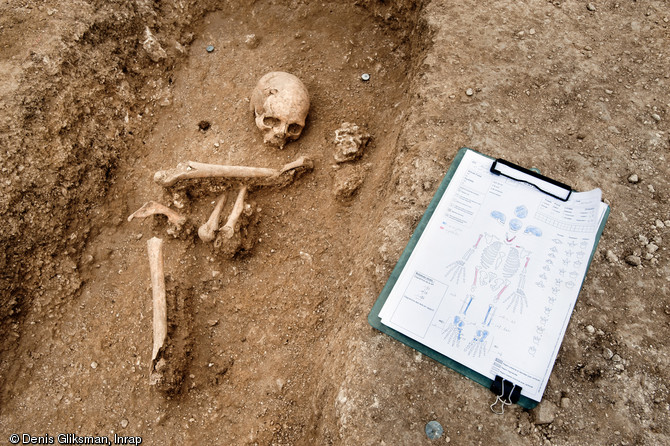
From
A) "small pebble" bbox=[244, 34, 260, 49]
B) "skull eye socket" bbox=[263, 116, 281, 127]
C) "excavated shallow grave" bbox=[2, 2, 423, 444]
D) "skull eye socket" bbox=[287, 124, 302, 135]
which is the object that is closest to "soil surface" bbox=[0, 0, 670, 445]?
"excavated shallow grave" bbox=[2, 2, 423, 444]

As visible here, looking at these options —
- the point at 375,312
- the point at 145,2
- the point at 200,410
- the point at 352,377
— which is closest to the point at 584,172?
the point at 375,312

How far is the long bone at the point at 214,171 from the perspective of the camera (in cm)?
295

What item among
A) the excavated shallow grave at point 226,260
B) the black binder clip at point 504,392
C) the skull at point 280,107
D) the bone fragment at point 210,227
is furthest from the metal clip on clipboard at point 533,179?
the bone fragment at point 210,227

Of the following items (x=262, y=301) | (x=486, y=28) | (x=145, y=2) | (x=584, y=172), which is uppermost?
(x=145, y=2)

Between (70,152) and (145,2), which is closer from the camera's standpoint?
(70,152)

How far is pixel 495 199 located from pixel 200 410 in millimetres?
2219

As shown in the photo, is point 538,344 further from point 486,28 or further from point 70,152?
point 70,152

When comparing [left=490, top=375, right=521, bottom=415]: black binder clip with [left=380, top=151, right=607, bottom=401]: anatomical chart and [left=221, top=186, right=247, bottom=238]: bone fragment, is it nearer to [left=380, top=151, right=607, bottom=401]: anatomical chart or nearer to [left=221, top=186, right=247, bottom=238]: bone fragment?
[left=380, top=151, right=607, bottom=401]: anatomical chart

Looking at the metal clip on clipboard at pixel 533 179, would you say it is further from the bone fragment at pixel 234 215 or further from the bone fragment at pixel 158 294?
the bone fragment at pixel 158 294

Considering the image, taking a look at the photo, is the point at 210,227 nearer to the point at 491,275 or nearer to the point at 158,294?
the point at 158,294

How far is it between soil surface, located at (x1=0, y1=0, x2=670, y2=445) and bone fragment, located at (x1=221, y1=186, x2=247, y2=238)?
3.3 inches

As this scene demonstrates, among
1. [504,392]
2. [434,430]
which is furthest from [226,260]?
[504,392]

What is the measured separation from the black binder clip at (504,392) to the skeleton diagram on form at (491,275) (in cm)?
15

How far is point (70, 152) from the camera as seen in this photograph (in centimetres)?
296
